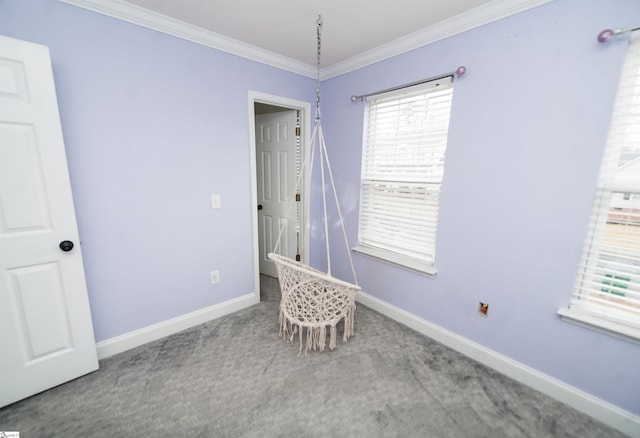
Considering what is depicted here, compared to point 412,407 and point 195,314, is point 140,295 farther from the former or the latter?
point 412,407

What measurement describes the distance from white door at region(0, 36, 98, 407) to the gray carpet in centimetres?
23

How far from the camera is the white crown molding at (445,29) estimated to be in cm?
159

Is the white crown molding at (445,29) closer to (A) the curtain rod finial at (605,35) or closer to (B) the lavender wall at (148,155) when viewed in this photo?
(A) the curtain rod finial at (605,35)

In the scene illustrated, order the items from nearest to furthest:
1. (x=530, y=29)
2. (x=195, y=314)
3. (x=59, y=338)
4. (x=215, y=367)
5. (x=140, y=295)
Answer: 1. (x=530, y=29)
2. (x=59, y=338)
3. (x=215, y=367)
4. (x=140, y=295)
5. (x=195, y=314)

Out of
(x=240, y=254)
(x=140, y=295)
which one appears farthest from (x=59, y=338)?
(x=240, y=254)

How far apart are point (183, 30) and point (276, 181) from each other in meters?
1.64

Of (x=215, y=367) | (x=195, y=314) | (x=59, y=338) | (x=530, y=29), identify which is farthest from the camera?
(x=195, y=314)

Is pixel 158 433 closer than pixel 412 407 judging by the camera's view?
Yes

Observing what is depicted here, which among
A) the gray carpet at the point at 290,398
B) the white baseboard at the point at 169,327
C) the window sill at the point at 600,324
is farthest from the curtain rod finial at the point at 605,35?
the white baseboard at the point at 169,327

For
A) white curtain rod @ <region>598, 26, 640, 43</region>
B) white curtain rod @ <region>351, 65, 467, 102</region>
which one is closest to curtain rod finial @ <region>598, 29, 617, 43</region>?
white curtain rod @ <region>598, 26, 640, 43</region>

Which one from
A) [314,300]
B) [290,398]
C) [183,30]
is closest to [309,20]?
[183,30]

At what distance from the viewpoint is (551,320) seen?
1.62 m

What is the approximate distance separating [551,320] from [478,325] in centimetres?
44

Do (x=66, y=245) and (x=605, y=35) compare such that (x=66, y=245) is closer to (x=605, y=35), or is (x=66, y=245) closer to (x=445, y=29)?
(x=445, y=29)
